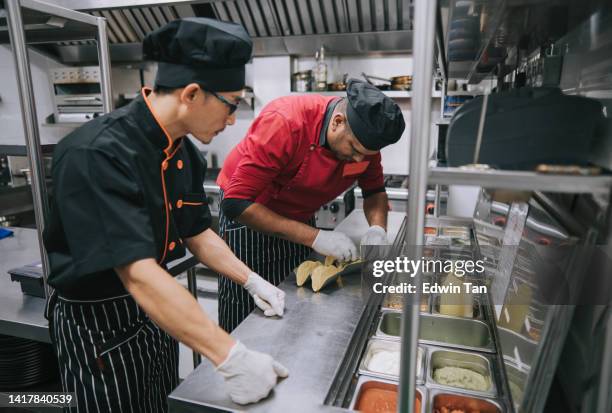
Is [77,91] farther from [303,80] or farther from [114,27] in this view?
[303,80]

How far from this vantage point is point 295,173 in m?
1.98

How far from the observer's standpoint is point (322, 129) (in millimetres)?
1903

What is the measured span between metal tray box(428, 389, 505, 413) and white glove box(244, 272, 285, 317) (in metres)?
0.56

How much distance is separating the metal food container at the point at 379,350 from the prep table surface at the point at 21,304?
41.4 inches

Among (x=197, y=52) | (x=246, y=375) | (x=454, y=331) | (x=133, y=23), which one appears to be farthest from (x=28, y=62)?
(x=133, y=23)

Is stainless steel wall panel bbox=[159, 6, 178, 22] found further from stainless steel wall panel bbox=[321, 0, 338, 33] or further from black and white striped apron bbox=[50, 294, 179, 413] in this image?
black and white striped apron bbox=[50, 294, 179, 413]

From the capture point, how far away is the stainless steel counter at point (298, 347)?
1.02m

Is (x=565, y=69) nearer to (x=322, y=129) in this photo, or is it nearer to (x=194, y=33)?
(x=322, y=129)

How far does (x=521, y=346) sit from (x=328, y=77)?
3.38 metres

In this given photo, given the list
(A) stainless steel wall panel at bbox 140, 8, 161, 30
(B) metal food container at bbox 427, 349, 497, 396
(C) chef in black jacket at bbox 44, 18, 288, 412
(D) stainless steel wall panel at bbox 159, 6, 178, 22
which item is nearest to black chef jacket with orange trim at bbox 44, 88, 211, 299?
(C) chef in black jacket at bbox 44, 18, 288, 412

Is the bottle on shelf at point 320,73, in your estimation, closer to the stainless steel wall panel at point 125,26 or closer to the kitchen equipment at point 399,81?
the kitchen equipment at point 399,81

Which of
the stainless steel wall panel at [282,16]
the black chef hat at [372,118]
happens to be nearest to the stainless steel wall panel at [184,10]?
the stainless steel wall panel at [282,16]

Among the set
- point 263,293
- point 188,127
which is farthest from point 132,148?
point 263,293

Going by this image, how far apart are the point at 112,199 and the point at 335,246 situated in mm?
1024
